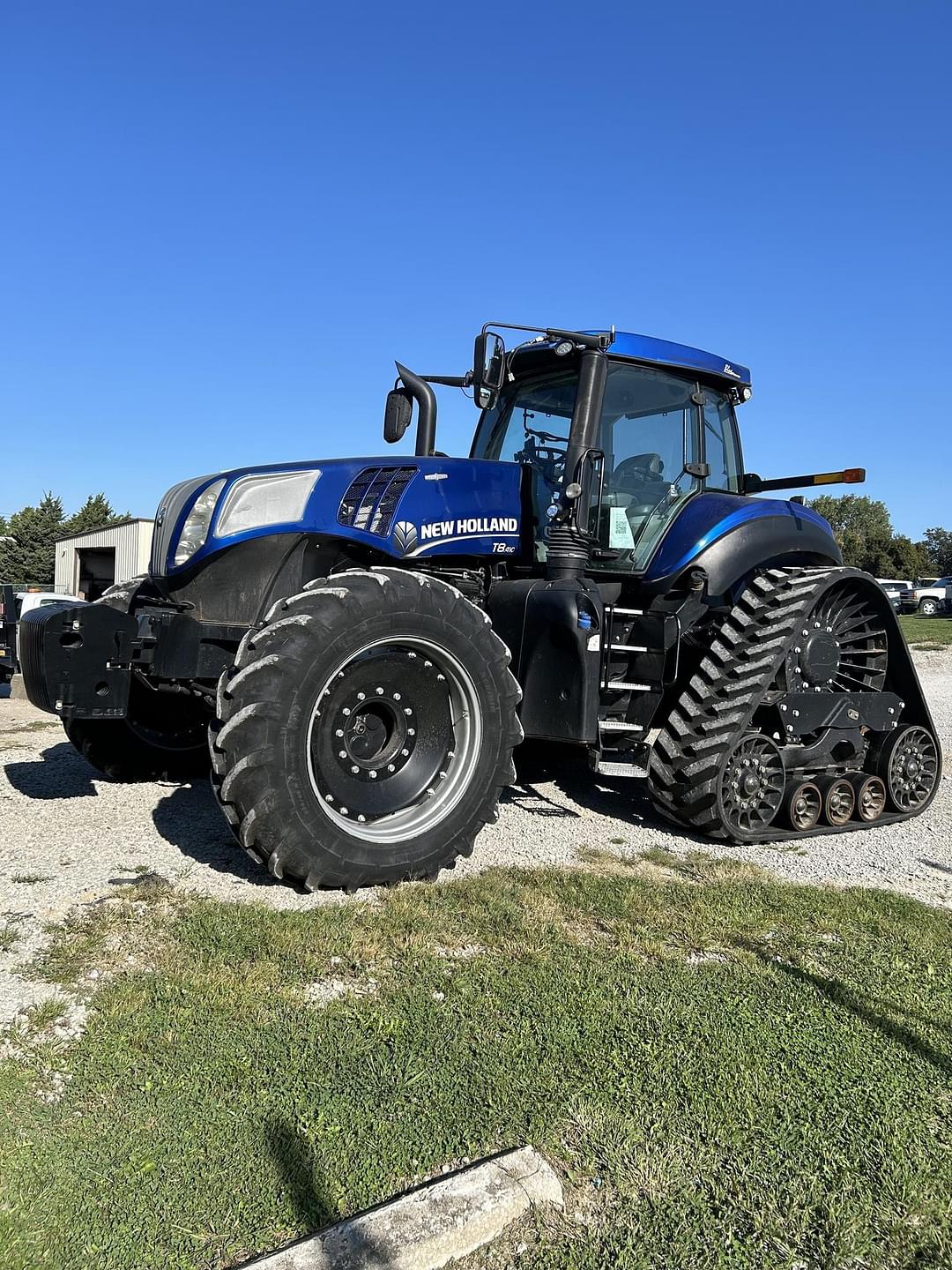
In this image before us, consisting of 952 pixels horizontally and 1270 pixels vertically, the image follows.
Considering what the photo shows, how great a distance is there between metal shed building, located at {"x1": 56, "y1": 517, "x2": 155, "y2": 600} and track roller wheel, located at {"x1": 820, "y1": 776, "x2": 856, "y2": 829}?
23.4 m

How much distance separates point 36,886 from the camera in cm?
441

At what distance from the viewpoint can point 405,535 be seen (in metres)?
5.10

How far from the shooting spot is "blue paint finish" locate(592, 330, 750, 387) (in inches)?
232

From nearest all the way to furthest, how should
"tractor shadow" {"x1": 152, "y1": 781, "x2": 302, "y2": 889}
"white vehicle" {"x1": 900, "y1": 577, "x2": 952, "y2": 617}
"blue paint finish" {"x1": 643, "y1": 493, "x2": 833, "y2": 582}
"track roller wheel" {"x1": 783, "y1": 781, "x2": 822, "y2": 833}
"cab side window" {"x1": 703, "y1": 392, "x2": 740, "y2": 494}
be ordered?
1. "tractor shadow" {"x1": 152, "y1": 781, "x2": 302, "y2": 889}
2. "blue paint finish" {"x1": 643, "y1": 493, "x2": 833, "y2": 582}
3. "track roller wheel" {"x1": 783, "y1": 781, "x2": 822, "y2": 833}
4. "cab side window" {"x1": 703, "y1": 392, "x2": 740, "y2": 494}
5. "white vehicle" {"x1": 900, "y1": 577, "x2": 952, "y2": 617}

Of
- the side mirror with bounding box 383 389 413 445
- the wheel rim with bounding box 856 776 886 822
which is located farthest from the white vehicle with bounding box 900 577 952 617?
the side mirror with bounding box 383 389 413 445

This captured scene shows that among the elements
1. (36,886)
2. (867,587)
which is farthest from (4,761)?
(867,587)

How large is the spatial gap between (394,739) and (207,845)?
1.27m

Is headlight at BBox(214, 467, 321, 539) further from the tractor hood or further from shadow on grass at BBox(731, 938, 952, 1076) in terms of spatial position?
shadow on grass at BBox(731, 938, 952, 1076)

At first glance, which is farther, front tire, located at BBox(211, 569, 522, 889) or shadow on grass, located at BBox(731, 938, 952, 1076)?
front tire, located at BBox(211, 569, 522, 889)

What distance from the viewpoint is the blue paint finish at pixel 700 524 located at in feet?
19.1

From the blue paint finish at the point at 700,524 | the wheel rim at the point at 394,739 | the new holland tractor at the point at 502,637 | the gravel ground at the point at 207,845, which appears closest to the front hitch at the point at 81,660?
the new holland tractor at the point at 502,637

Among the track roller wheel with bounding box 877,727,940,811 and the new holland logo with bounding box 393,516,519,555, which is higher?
the new holland logo with bounding box 393,516,519,555

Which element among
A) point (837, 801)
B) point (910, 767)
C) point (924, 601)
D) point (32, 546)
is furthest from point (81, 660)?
point (32, 546)

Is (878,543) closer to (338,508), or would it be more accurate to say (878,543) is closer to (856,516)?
(856,516)
